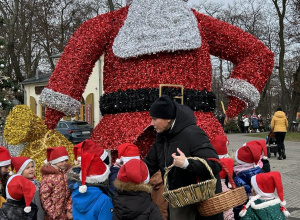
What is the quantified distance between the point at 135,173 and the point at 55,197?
3.10ft

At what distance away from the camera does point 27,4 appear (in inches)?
808

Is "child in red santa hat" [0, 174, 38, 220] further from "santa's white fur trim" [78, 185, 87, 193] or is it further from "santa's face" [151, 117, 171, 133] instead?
"santa's face" [151, 117, 171, 133]

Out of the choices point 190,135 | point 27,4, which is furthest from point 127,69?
point 27,4

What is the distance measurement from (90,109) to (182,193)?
737 inches

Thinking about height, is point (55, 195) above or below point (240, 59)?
below

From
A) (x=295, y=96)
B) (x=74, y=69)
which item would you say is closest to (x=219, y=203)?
(x=74, y=69)

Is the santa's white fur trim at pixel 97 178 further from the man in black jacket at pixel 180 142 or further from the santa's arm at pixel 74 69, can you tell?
the santa's arm at pixel 74 69

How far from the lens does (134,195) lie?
2758 millimetres

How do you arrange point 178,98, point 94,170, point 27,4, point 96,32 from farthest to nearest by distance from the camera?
point 27,4, point 96,32, point 178,98, point 94,170

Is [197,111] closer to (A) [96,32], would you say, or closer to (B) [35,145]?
(A) [96,32]

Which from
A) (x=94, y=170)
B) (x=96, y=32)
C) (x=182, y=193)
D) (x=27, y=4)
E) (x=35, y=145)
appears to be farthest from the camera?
(x=27, y=4)

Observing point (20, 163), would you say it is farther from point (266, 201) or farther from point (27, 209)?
point (266, 201)

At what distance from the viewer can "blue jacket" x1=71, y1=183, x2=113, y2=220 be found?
284cm

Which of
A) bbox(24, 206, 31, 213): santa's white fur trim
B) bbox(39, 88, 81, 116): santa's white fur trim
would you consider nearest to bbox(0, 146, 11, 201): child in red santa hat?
bbox(39, 88, 81, 116): santa's white fur trim
